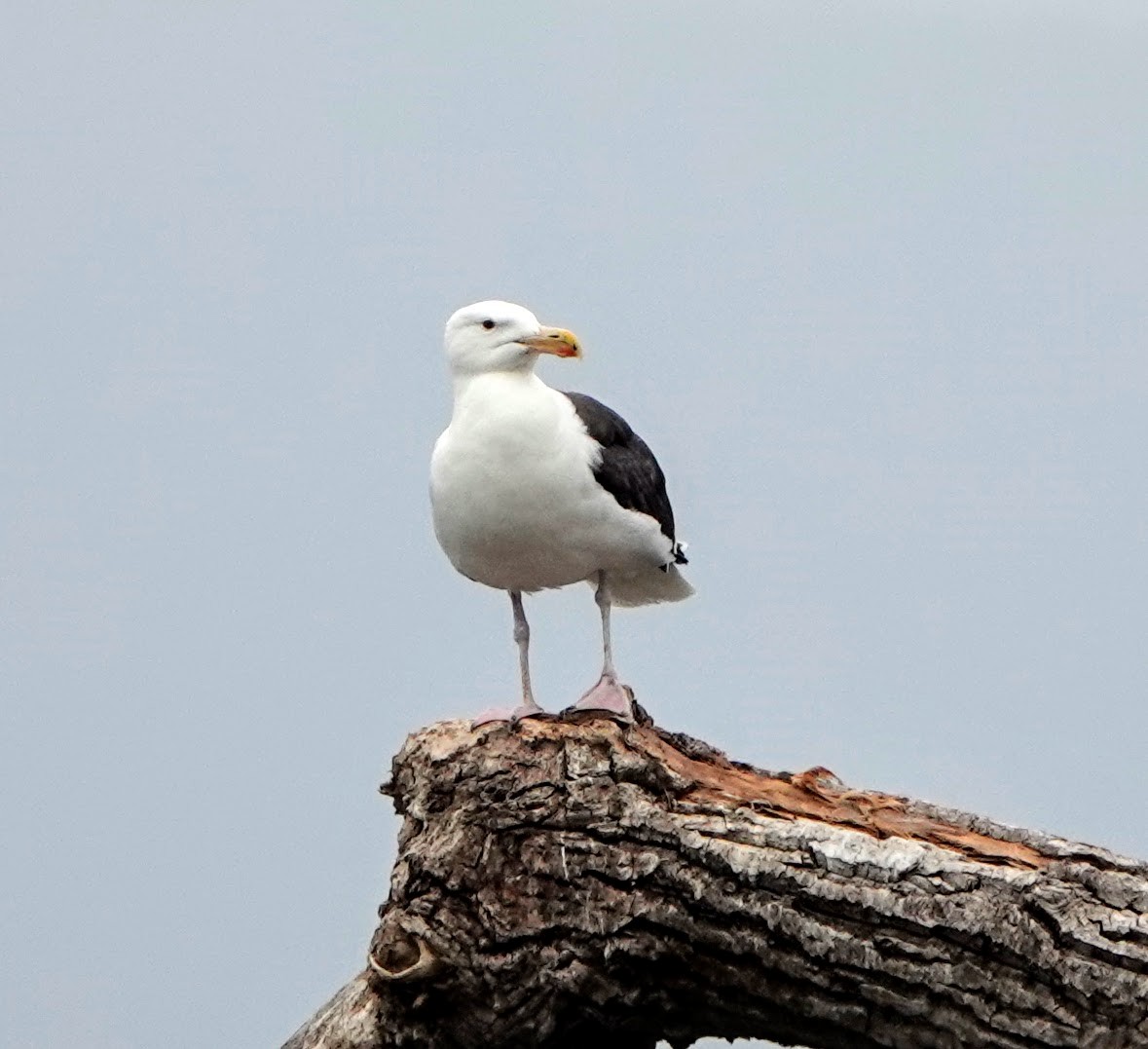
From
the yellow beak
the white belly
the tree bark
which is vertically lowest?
the tree bark

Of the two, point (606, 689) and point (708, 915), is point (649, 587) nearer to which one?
point (606, 689)

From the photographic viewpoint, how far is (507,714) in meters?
7.95

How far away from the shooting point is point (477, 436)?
26.4 feet

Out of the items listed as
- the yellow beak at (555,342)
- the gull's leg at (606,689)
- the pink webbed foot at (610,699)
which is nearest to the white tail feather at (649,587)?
the gull's leg at (606,689)

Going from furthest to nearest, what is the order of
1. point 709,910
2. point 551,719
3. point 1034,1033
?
point 551,719
point 709,910
point 1034,1033

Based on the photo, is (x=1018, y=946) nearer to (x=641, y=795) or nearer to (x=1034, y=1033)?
(x=1034, y=1033)

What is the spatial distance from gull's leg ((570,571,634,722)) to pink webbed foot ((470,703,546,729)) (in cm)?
21

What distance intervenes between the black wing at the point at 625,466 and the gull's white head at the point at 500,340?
0.33m

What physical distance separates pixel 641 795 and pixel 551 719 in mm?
611

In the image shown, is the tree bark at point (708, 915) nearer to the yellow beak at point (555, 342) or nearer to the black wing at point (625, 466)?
the black wing at point (625, 466)

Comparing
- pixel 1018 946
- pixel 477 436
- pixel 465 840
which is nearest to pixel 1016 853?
pixel 1018 946

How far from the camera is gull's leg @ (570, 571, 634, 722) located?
323 inches

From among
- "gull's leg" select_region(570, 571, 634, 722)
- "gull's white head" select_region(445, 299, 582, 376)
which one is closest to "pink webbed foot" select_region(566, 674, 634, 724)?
"gull's leg" select_region(570, 571, 634, 722)

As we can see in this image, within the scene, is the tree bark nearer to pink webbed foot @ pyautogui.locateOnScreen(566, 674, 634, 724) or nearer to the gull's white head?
pink webbed foot @ pyautogui.locateOnScreen(566, 674, 634, 724)
